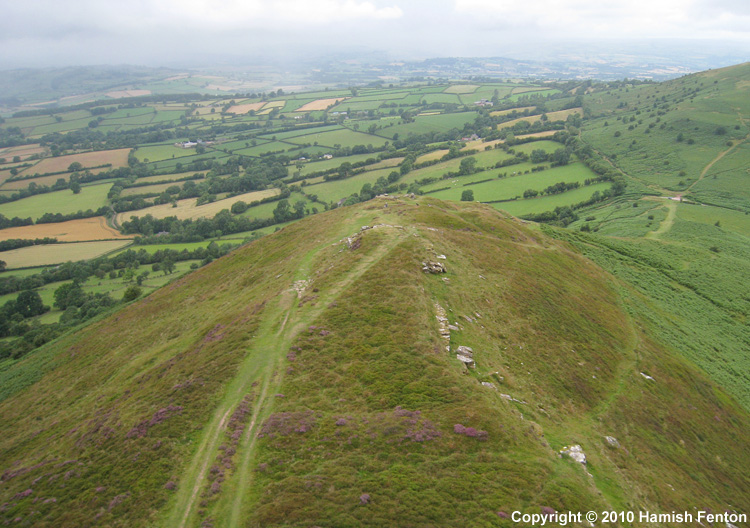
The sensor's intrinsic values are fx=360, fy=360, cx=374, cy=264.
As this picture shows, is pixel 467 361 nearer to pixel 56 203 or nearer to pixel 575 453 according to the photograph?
pixel 575 453

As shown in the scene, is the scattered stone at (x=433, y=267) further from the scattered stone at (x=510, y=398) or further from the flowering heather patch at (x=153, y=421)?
the flowering heather patch at (x=153, y=421)

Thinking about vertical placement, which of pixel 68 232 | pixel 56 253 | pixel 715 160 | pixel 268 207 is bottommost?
pixel 56 253

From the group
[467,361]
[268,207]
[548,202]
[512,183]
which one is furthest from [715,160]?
[268,207]

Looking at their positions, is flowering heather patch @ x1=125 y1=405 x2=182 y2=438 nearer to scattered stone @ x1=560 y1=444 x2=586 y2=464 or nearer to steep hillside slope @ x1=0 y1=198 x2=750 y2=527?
steep hillside slope @ x1=0 y1=198 x2=750 y2=527

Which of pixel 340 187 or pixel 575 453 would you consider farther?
pixel 340 187

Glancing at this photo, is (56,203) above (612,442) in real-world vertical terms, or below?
above

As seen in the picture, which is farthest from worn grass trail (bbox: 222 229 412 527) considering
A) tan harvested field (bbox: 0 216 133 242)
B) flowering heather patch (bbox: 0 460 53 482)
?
tan harvested field (bbox: 0 216 133 242)
